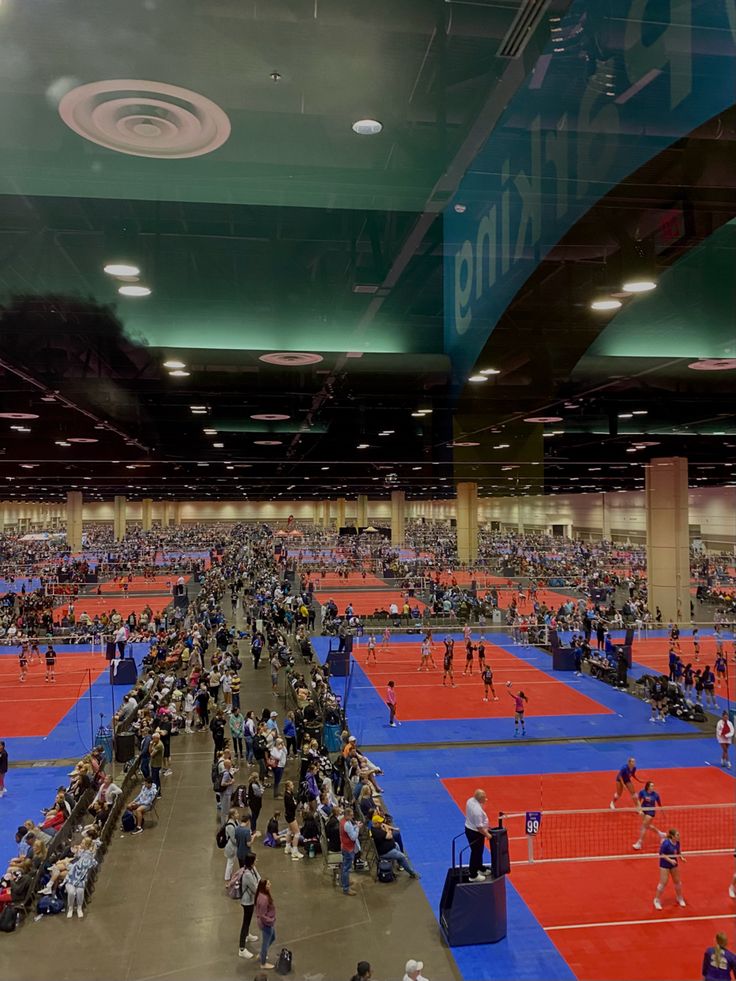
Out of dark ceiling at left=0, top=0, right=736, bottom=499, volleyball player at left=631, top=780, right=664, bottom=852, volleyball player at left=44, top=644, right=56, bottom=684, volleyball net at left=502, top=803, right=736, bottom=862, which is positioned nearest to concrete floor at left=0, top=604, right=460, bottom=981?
volleyball net at left=502, top=803, right=736, bottom=862

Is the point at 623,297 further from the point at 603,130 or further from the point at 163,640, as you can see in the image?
the point at 163,640

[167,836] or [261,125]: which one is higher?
[261,125]

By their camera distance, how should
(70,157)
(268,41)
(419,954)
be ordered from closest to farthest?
1. (268,41)
2. (70,157)
3. (419,954)

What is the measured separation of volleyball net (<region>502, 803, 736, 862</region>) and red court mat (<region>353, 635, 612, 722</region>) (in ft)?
22.9

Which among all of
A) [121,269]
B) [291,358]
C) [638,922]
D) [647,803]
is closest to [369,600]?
[647,803]

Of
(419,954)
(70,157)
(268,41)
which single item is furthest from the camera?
(419,954)

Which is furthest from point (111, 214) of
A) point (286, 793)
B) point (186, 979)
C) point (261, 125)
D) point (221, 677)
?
point (221, 677)

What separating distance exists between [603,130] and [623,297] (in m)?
2.68

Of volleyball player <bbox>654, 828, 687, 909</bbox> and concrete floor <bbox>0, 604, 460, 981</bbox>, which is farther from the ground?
volleyball player <bbox>654, 828, 687, 909</bbox>

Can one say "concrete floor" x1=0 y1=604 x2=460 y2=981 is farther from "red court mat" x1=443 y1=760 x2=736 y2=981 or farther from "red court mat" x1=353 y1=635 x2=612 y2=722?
"red court mat" x1=353 y1=635 x2=612 y2=722

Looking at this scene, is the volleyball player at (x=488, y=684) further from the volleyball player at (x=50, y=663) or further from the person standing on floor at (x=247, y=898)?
the volleyball player at (x=50, y=663)

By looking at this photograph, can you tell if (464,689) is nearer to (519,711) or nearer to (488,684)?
(488,684)

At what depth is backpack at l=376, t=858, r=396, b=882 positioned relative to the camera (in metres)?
10.6

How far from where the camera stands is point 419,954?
28.4 feet
